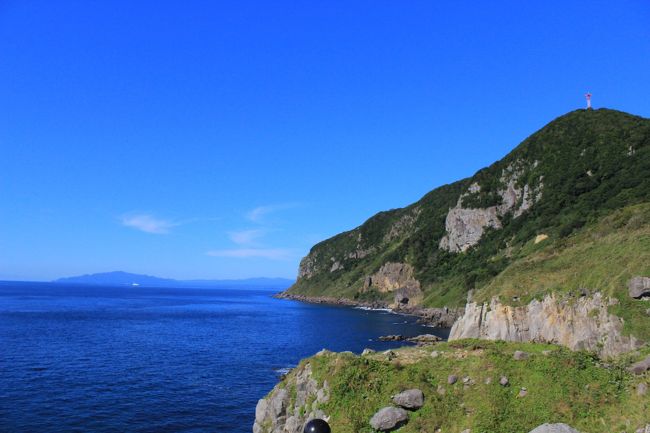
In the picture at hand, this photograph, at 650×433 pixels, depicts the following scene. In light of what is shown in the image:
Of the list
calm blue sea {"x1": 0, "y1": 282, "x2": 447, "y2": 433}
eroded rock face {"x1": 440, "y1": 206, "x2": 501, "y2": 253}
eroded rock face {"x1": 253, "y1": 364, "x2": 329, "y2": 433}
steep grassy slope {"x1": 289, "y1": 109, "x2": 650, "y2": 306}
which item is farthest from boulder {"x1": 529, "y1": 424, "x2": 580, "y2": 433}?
eroded rock face {"x1": 440, "y1": 206, "x2": 501, "y2": 253}

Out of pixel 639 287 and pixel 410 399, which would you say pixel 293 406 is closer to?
pixel 410 399

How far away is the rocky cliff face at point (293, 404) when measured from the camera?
31066 mm

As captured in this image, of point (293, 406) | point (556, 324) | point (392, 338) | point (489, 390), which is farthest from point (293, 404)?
point (392, 338)

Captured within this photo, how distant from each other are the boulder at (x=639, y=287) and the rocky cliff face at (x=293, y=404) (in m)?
40.1

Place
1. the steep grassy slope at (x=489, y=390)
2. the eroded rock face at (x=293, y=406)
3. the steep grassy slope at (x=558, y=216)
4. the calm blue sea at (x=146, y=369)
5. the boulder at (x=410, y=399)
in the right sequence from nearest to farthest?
1. the steep grassy slope at (x=489, y=390)
2. the boulder at (x=410, y=399)
3. the eroded rock face at (x=293, y=406)
4. the calm blue sea at (x=146, y=369)
5. the steep grassy slope at (x=558, y=216)

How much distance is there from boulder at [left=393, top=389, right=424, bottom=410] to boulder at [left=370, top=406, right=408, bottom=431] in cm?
49

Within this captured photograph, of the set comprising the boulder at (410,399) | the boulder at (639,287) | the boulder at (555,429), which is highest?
the boulder at (639,287)

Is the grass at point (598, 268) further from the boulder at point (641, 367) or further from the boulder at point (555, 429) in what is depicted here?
the boulder at point (555, 429)

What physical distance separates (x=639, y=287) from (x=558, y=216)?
71.1 meters

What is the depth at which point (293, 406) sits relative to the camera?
108 feet

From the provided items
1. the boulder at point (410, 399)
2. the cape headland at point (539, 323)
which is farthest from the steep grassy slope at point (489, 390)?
the boulder at point (410, 399)

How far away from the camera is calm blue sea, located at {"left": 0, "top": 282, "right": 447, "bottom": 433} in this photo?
44938 millimetres

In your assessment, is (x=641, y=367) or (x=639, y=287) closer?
(x=641, y=367)

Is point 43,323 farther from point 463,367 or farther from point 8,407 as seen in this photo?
point 463,367
